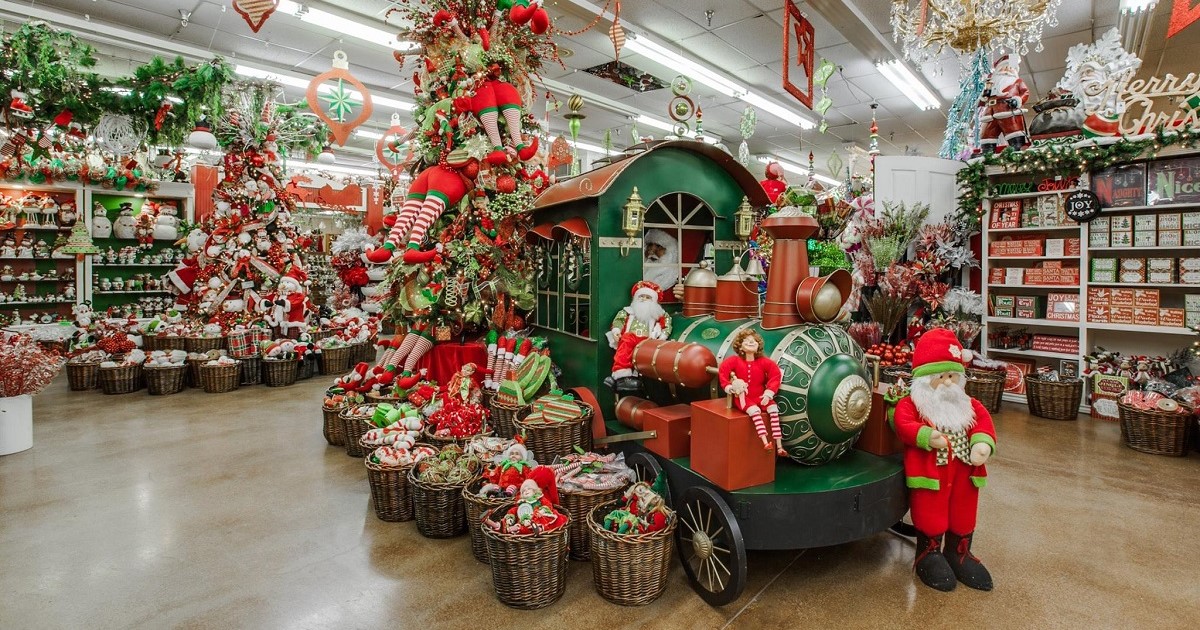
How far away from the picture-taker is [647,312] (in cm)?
348

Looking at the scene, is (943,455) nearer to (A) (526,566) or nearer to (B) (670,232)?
(A) (526,566)

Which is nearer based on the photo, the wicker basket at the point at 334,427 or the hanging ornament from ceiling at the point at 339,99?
the wicker basket at the point at 334,427

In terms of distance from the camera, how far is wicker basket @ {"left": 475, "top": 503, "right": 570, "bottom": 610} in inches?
94.0

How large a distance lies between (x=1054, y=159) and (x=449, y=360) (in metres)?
5.94

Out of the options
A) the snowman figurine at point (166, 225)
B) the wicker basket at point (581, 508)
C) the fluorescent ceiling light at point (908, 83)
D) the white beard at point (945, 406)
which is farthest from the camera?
the snowman figurine at point (166, 225)

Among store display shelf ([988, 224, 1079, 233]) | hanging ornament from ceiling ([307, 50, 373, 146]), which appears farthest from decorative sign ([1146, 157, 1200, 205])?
hanging ornament from ceiling ([307, 50, 373, 146])

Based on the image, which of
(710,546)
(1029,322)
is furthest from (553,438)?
(1029,322)

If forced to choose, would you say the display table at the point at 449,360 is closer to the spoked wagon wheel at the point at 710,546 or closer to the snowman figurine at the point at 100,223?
the spoked wagon wheel at the point at 710,546

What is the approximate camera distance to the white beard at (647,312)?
3477 mm

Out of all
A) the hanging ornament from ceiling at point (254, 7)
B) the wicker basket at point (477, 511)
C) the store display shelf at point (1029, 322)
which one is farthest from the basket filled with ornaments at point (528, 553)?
the store display shelf at point (1029, 322)

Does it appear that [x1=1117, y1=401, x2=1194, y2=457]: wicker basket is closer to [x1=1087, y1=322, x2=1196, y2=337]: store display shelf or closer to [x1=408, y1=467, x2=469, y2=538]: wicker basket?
[x1=1087, y1=322, x2=1196, y2=337]: store display shelf

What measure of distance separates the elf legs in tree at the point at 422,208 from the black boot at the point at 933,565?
360cm

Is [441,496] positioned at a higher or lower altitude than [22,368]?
lower

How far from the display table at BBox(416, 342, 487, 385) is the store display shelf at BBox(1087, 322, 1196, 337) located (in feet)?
18.9
